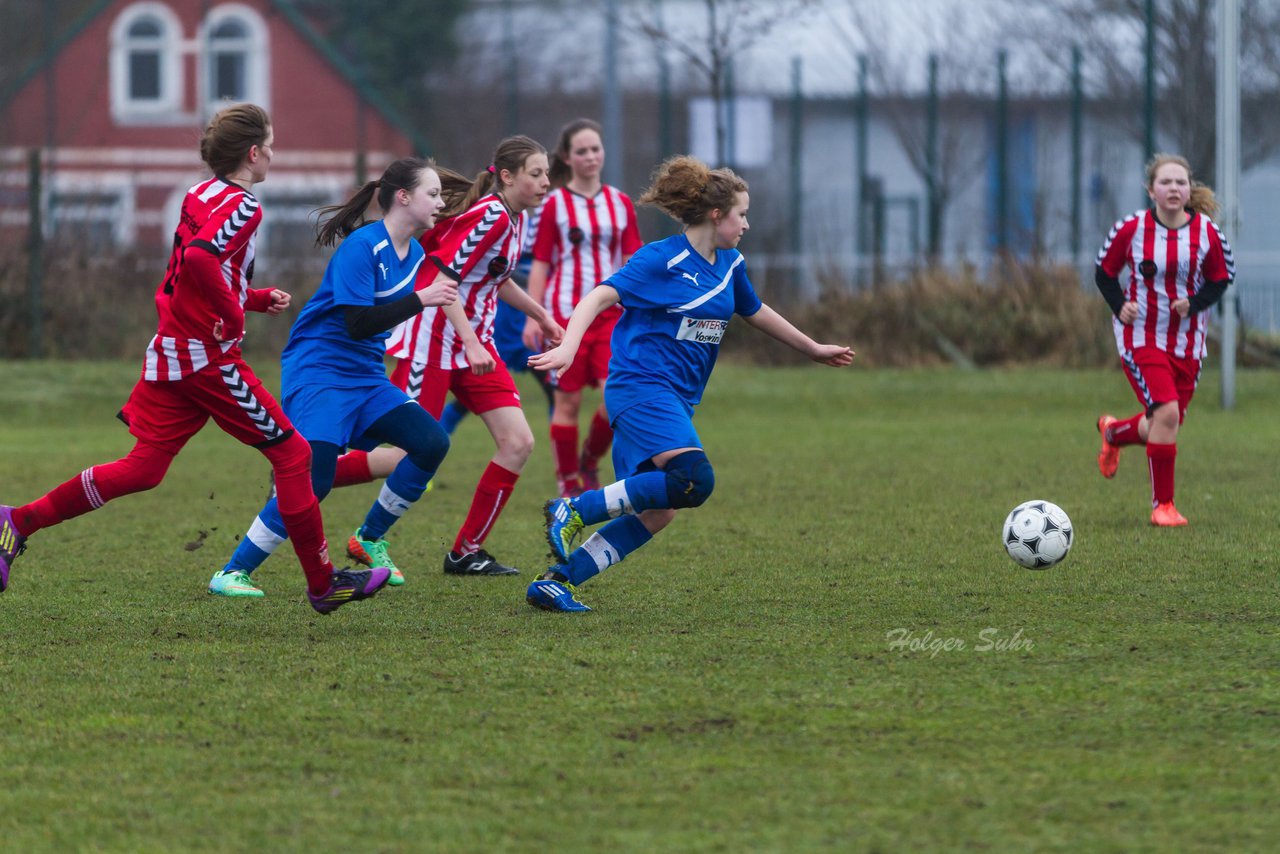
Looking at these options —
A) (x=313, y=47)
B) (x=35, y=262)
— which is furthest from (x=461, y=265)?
(x=313, y=47)

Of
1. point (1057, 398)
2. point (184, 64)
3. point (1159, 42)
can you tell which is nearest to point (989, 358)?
point (1057, 398)

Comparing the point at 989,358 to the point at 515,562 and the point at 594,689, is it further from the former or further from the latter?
the point at 594,689

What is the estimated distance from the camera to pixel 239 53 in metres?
32.5

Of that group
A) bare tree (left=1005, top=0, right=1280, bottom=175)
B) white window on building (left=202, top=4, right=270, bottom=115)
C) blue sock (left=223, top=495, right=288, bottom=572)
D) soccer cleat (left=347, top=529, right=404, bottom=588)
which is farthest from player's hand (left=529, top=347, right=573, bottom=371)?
white window on building (left=202, top=4, right=270, bottom=115)

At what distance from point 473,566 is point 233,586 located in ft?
3.33

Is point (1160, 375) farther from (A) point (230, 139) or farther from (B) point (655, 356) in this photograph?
(A) point (230, 139)

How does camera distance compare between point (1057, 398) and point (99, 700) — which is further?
point (1057, 398)

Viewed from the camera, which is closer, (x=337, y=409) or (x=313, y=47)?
(x=337, y=409)

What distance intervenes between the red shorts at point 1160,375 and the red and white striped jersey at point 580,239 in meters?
2.81

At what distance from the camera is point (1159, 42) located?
2191cm

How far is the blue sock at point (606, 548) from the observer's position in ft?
19.4

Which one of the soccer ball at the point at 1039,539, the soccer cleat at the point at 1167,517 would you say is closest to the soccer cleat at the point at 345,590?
the soccer ball at the point at 1039,539

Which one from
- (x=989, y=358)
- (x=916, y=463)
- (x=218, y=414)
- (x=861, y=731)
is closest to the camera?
(x=861, y=731)

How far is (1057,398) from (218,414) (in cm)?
1155
